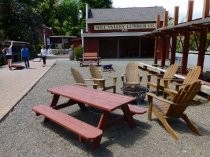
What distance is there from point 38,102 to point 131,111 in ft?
10.9

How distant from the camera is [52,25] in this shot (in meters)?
55.3

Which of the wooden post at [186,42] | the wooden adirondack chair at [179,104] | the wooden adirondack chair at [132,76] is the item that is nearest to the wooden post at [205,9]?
the wooden post at [186,42]

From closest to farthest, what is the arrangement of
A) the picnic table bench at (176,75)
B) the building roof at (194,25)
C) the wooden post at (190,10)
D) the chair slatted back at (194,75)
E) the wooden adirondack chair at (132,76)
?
1. the chair slatted back at (194,75)
2. the picnic table bench at (176,75)
3. the building roof at (194,25)
4. the wooden adirondack chair at (132,76)
5. the wooden post at (190,10)

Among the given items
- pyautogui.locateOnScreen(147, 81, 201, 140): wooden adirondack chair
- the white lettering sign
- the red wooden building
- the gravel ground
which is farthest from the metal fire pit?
the white lettering sign

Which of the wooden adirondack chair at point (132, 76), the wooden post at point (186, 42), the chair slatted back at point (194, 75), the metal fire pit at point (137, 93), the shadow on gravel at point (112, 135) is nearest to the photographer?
the shadow on gravel at point (112, 135)

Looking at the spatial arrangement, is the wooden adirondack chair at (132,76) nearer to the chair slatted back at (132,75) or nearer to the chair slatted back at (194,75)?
the chair slatted back at (132,75)

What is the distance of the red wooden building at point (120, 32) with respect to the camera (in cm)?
Result: 2739

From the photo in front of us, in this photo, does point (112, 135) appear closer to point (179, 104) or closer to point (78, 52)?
point (179, 104)

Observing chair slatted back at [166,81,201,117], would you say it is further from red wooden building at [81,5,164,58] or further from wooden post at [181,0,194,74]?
red wooden building at [81,5,164,58]

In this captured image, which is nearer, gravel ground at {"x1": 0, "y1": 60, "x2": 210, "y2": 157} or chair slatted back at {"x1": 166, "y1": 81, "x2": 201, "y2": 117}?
gravel ground at {"x1": 0, "y1": 60, "x2": 210, "y2": 157}

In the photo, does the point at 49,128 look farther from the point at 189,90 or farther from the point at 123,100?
the point at 189,90

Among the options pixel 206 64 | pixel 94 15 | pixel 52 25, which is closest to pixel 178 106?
pixel 206 64

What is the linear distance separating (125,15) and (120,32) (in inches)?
120

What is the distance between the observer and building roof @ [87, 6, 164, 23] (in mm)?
27812
